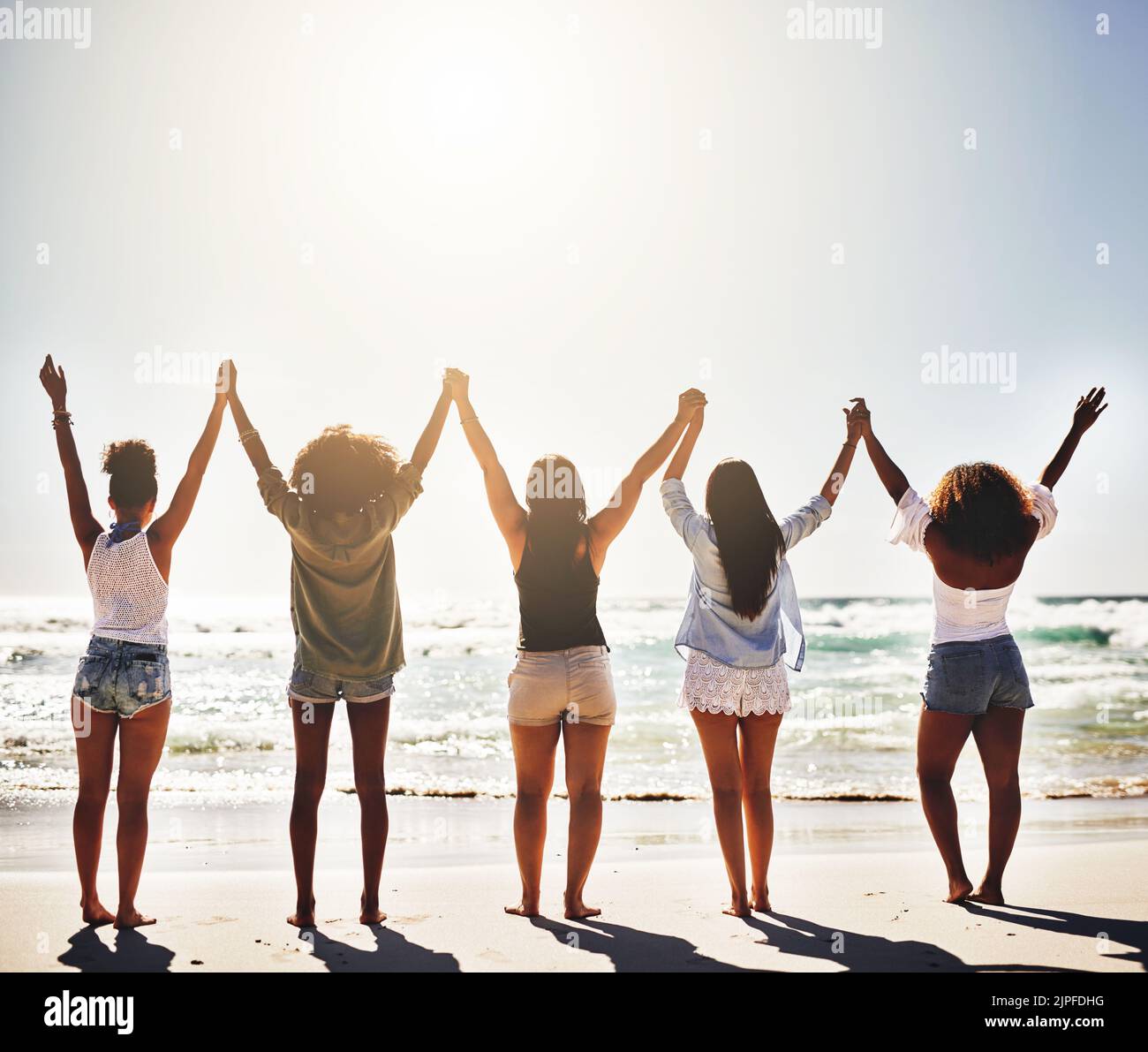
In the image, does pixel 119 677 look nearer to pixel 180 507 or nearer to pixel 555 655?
pixel 180 507

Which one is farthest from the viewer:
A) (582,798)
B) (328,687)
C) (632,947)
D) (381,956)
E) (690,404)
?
(690,404)

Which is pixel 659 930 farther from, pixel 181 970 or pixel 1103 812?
pixel 1103 812

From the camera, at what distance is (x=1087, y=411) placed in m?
4.53

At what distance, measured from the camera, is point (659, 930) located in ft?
12.5

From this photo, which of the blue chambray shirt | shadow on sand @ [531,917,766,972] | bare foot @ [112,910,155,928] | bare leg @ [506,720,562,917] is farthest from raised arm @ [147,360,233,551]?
shadow on sand @ [531,917,766,972]

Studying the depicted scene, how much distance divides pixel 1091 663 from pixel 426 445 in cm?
1992

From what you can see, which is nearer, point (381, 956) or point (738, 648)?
point (381, 956)

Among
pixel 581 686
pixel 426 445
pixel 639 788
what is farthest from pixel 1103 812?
pixel 426 445

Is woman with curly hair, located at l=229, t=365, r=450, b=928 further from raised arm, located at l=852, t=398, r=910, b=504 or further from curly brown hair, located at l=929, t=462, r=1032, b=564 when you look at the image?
curly brown hair, located at l=929, t=462, r=1032, b=564

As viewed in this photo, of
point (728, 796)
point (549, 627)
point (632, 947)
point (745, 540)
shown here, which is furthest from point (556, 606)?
point (632, 947)

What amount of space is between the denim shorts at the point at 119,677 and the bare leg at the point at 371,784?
763 millimetres

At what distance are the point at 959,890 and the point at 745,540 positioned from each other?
1.80 m

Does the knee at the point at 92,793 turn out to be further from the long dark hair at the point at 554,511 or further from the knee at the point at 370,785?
the long dark hair at the point at 554,511

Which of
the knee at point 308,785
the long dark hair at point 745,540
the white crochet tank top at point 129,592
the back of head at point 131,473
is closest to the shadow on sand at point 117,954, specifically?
the knee at point 308,785
